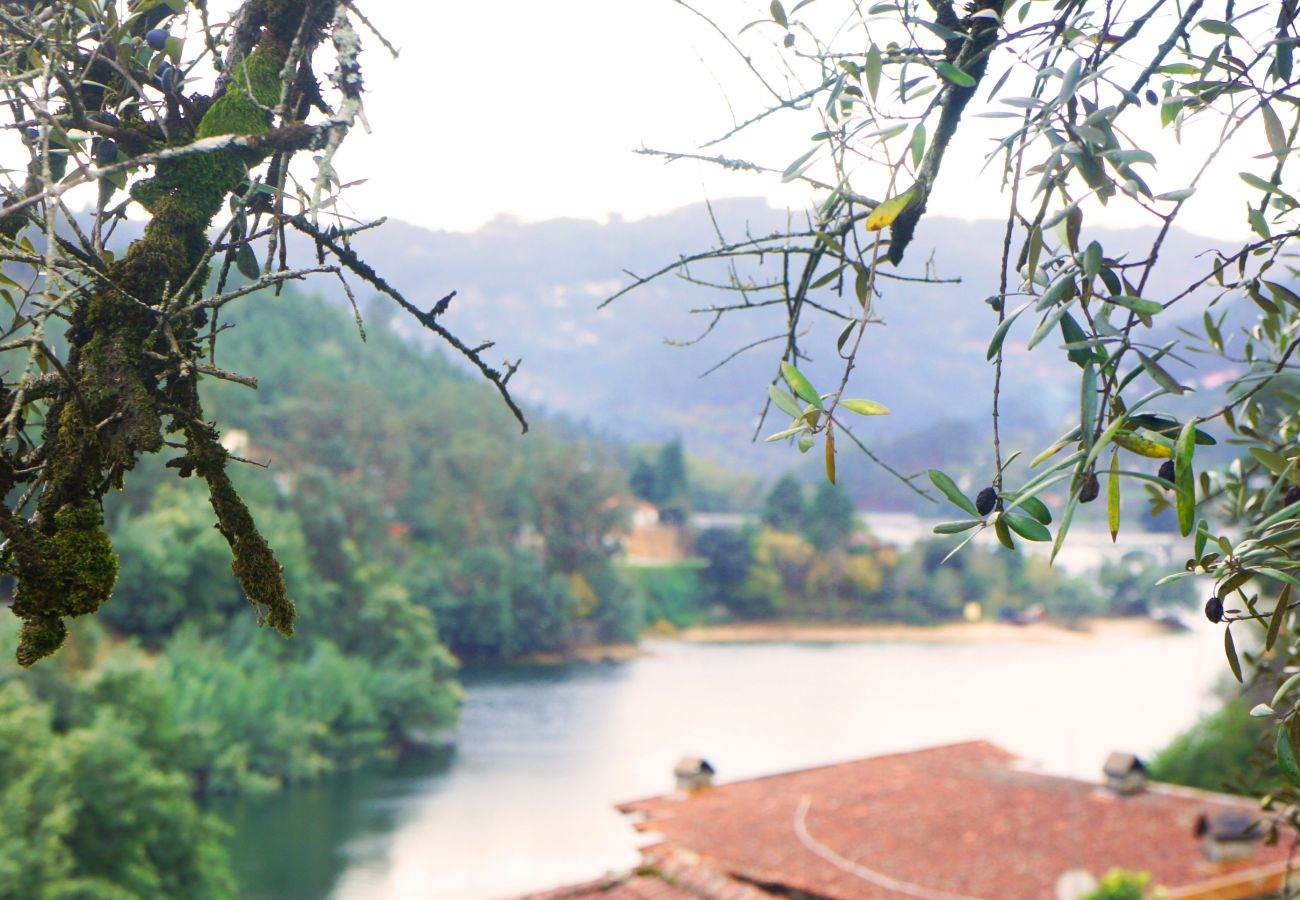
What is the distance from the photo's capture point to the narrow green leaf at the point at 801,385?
2.37ft

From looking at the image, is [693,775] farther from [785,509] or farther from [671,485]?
[671,485]

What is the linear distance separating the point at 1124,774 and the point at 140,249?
940 centimetres

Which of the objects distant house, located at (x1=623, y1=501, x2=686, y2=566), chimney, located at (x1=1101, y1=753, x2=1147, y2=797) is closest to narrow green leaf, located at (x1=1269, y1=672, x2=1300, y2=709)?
chimney, located at (x1=1101, y1=753, x2=1147, y2=797)

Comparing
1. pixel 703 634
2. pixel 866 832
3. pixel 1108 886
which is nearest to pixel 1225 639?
pixel 1108 886

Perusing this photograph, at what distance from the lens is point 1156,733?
24984mm

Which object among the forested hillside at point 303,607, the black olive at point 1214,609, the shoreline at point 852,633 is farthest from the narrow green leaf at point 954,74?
the shoreline at point 852,633

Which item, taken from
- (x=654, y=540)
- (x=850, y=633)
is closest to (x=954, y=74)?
(x=850, y=633)

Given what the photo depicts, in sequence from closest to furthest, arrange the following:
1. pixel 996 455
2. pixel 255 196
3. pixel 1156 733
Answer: pixel 996 455 < pixel 255 196 < pixel 1156 733

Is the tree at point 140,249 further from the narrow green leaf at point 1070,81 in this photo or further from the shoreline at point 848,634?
the shoreline at point 848,634

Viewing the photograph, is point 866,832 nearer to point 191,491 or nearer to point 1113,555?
point 191,491

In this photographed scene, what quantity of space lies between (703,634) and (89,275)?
33.6 metres

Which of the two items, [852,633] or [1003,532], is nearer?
[1003,532]

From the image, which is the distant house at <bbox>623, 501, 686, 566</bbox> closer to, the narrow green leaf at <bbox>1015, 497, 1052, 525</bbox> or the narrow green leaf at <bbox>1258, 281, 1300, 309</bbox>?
the narrow green leaf at <bbox>1258, 281, 1300, 309</bbox>

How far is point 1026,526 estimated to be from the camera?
24.7 inches
